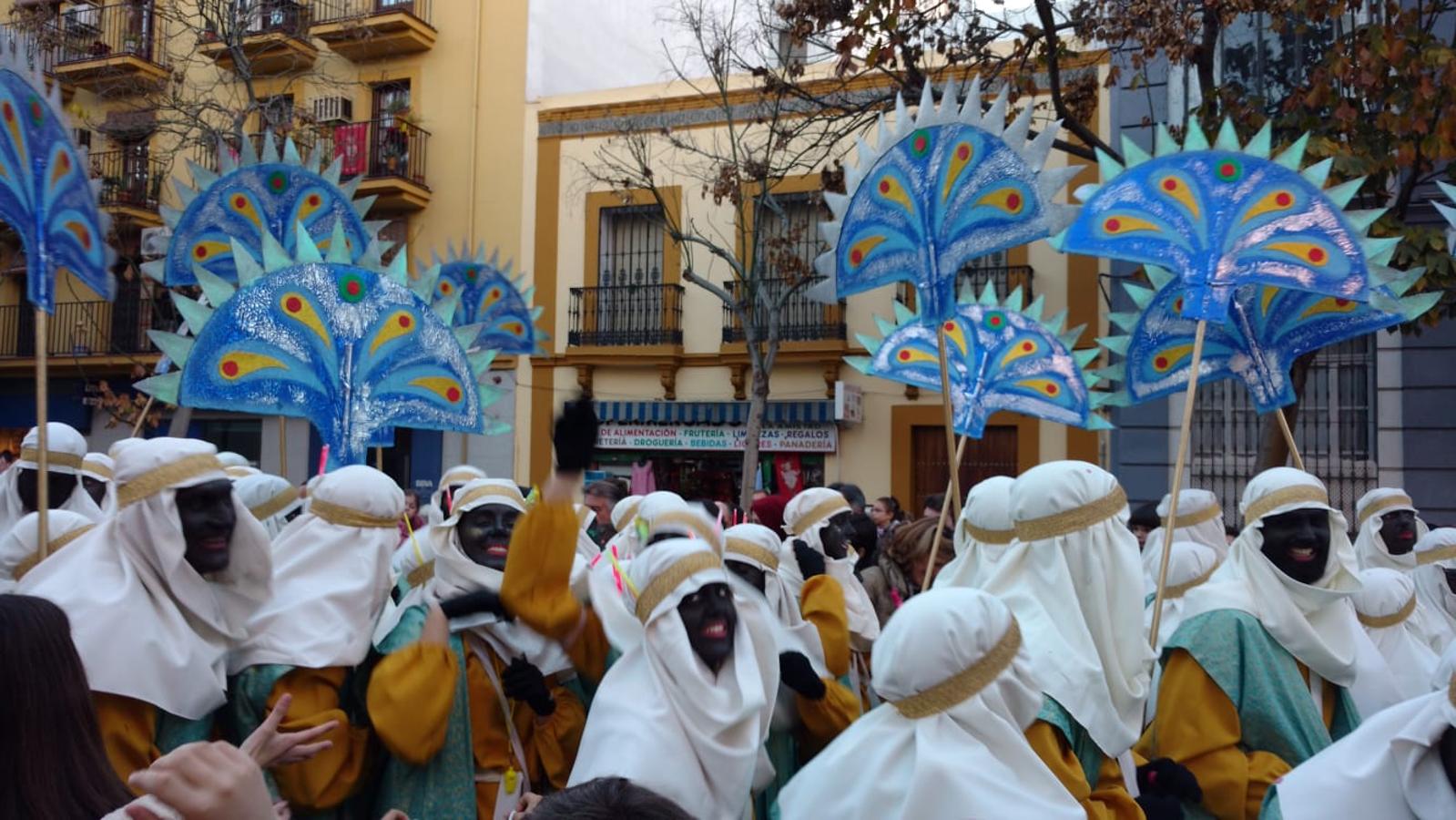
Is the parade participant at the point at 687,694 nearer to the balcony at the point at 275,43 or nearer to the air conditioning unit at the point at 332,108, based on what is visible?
the balcony at the point at 275,43

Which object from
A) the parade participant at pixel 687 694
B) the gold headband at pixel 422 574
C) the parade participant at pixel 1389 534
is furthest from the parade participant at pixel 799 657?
the parade participant at pixel 1389 534

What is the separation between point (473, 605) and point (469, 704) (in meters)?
0.31

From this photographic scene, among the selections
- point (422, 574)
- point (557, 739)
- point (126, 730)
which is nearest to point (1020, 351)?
point (422, 574)

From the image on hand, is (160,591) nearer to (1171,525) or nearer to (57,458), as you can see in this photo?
(57,458)

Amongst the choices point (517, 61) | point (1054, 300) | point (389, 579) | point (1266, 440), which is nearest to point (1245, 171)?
point (389, 579)

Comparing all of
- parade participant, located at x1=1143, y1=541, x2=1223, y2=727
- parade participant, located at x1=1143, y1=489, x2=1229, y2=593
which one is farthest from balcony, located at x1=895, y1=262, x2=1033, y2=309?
parade participant, located at x1=1143, y1=541, x2=1223, y2=727

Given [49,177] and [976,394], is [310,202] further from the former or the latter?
[976,394]

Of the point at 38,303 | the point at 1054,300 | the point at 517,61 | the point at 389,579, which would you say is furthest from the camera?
the point at 517,61

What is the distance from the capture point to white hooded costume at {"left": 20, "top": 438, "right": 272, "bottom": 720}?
308cm

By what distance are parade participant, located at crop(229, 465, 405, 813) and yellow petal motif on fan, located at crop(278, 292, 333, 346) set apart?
7.35 ft

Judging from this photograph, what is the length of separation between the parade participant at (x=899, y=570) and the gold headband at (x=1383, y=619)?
2.21 metres

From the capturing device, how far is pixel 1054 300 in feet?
51.4

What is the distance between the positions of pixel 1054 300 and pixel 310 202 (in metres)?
10.5

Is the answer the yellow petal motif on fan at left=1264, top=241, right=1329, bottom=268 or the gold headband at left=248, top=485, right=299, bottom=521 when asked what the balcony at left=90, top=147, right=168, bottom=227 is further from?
the yellow petal motif on fan at left=1264, top=241, right=1329, bottom=268
